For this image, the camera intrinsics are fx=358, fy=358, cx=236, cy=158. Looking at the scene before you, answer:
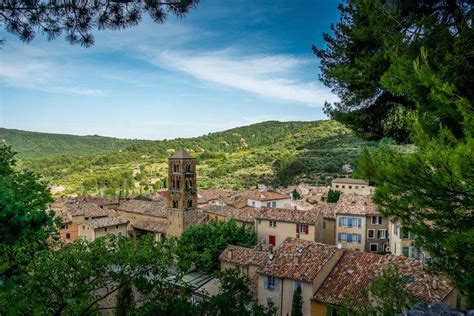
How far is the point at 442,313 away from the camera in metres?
4.81

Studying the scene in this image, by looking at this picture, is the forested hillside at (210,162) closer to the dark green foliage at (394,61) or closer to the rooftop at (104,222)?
the rooftop at (104,222)

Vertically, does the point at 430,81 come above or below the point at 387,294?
above

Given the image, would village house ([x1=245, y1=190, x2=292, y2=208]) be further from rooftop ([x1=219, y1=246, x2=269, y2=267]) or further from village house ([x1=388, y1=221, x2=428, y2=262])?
rooftop ([x1=219, y1=246, x2=269, y2=267])

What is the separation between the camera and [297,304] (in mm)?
20281

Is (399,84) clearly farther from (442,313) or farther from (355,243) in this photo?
(355,243)

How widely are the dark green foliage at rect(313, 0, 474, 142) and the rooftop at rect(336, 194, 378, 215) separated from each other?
2831 centimetres

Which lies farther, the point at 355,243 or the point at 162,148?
the point at 162,148

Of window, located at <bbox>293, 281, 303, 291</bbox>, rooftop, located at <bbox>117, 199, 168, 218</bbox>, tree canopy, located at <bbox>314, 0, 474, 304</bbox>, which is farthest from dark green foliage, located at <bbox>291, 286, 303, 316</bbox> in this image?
rooftop, located at <bbox>117, 199, 168, 218</bbox>

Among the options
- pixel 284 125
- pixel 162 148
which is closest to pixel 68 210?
pixel 162 148

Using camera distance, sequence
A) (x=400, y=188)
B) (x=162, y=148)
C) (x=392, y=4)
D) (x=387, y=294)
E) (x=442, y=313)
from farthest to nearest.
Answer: (x=162, y=148) → (x=387, y=294) → (x=392, y=4) → (x=400, y=188) → (x=442, y=313)

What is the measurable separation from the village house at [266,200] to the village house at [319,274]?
2801cm

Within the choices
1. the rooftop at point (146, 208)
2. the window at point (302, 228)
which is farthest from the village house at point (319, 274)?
the rooftop at point (146, 208)

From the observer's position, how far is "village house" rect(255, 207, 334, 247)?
35.2 meters

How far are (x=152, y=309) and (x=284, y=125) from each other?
187 metres
